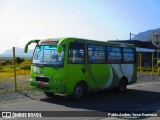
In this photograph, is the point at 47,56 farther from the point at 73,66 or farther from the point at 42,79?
the point at 73,66

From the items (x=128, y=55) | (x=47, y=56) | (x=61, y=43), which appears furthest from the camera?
(x=128, y=55)

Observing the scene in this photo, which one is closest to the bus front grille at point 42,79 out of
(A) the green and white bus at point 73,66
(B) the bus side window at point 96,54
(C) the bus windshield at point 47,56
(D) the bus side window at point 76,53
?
(A) the green and white bus at point 73,66

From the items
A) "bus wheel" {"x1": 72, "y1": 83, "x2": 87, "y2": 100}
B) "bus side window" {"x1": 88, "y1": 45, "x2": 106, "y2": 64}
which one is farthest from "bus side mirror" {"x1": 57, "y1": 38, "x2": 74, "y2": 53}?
"bus wheel" {"x1": 72, "y1": 83, "x2": 87, "y2": 100}

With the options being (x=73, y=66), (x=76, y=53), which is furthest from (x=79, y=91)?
(x=76, y=53)

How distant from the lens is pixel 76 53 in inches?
492

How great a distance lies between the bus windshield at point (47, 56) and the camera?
39.4 feet

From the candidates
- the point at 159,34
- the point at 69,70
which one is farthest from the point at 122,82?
the point at 159,34

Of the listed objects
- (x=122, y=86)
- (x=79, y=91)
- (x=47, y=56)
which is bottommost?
(x=122, y=86)

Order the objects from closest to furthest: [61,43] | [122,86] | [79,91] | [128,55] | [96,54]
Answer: [61,43], [79,91], [96,54], [122,86], [128,55]

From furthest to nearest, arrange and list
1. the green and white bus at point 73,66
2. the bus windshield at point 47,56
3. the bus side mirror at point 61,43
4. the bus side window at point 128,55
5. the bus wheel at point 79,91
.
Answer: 1. the bus side window at point 128,55
2. the bus wheel at point 79,91
3. the bus windshield at point 47,56
4. the green and white bus at point 73,66
5. the bus side mirror at point 61,43

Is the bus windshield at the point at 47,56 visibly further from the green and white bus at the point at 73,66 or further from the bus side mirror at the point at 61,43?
the bus side mirror at the point at 61,43

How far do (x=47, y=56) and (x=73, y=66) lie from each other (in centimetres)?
116

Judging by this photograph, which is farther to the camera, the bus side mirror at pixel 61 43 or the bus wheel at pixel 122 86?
the bus wheel at pixel 122 86

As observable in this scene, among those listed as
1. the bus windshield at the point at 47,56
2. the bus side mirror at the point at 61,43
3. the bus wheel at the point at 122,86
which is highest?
the bus side mirror at the point at 61,43
